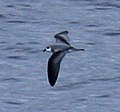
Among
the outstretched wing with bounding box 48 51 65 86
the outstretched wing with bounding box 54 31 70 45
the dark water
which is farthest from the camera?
the dark water

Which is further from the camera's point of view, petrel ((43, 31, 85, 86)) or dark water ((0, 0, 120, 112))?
dark water ((0, 0, 120, 112))

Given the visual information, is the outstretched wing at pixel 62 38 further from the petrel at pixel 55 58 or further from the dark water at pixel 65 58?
the dark water at pixel 65 58

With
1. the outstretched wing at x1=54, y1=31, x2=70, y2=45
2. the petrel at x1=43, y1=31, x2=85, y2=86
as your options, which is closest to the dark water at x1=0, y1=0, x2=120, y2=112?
the outstretched wing at x1=54, y1=31, x2=70, y2=45

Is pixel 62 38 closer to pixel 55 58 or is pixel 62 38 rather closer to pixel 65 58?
pixel 55 58

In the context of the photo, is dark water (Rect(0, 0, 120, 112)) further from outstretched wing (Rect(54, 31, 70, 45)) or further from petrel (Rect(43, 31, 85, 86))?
petrel (Rect(43, 31, 85, 86))

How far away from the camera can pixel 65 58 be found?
117ft

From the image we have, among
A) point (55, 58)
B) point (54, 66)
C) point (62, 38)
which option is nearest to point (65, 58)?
point (62, 38)

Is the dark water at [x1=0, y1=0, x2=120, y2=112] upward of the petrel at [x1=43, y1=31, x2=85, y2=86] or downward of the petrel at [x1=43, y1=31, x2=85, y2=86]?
downward

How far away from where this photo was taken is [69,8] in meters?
42.1

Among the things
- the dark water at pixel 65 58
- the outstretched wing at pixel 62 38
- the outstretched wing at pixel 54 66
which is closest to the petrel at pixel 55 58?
the outstretched wing at pixel 54 66

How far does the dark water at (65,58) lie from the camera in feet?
102

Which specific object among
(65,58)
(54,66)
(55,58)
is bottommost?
(65,58)

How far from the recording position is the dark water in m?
31.0

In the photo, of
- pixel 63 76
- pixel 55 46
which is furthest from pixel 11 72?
pixel 55 46
